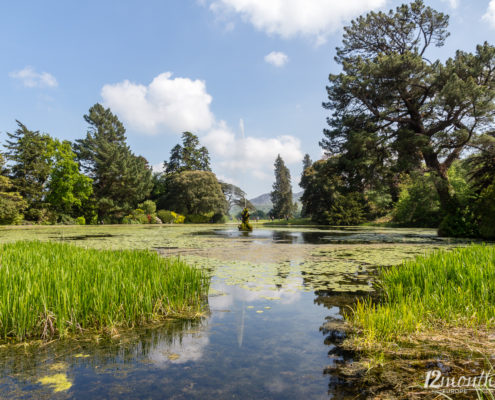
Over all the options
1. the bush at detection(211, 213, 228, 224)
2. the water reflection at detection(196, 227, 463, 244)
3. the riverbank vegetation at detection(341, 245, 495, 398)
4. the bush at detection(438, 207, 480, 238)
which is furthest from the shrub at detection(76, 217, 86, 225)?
the riverbank vegetation at detection(341, 245, 495, 398)

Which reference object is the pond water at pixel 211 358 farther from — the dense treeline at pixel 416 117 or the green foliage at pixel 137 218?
the green foliage at pixel 137 218

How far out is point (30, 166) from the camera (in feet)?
92.0

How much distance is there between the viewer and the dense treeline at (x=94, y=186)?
91.4 feet

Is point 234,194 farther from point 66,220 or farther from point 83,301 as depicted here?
point 83,301

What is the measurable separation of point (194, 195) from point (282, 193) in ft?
73.1

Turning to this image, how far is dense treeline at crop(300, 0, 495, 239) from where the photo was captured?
Answer: 41.6 ft

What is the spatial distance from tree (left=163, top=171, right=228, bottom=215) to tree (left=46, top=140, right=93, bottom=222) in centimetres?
1074

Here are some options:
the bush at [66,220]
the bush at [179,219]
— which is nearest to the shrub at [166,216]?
the bush at [179,219]

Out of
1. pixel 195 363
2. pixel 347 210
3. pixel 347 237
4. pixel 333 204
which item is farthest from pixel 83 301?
pixel 333 204

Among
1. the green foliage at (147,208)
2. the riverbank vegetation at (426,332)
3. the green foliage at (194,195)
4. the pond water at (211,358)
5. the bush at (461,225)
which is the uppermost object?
the green foliage at (194,195)

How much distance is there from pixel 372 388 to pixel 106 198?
3363 cm

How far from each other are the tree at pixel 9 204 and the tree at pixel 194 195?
16.3 meters

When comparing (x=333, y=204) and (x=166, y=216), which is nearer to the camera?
(x=333, y=204)

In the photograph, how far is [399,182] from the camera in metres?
30.3
